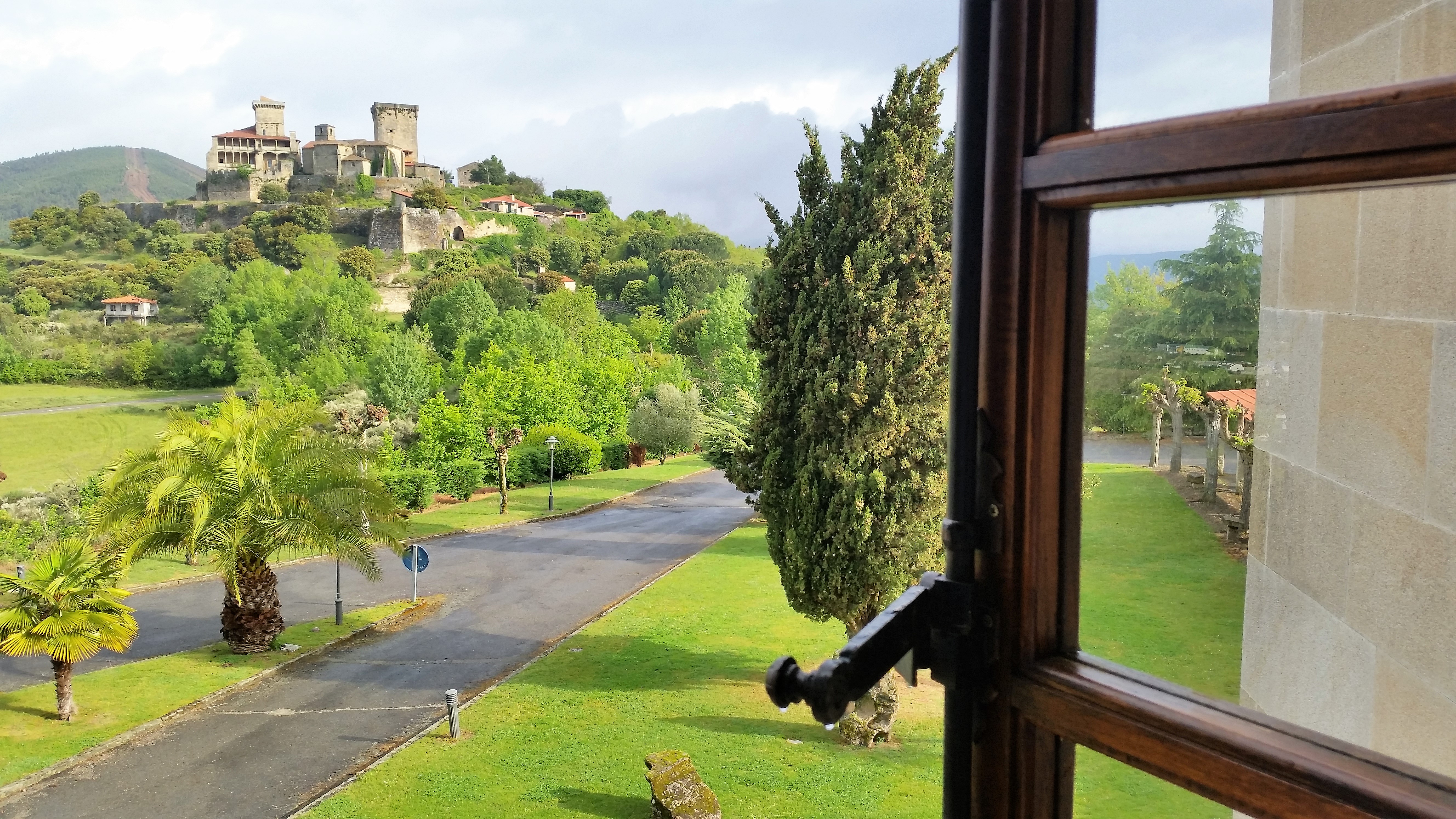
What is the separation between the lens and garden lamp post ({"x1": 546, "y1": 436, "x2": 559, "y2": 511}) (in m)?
22.4

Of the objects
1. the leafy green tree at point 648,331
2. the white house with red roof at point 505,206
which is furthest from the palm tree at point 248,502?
the white house with red roof at point 505,206

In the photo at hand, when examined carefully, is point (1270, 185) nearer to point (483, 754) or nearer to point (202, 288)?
point (483, 754)

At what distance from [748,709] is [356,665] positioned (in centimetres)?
529

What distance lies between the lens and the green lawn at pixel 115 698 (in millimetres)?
9070

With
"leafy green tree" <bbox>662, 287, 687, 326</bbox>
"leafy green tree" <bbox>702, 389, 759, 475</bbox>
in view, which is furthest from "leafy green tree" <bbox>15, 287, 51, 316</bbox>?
"leafy green tree" <bbox>702, 389, 759, 475</bbox>

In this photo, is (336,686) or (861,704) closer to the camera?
(861,704)

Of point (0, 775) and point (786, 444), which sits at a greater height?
point (786, 444)

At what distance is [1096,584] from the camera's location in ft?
3.16

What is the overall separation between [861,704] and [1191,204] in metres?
9.49

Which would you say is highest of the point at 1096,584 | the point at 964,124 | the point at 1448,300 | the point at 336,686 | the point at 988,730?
the point at 964,124

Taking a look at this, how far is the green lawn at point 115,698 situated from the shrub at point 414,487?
29.8ft

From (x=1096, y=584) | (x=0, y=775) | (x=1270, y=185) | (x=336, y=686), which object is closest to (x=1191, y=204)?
(x=1270, y=185)

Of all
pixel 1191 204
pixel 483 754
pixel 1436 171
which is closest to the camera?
pixel 1436 171

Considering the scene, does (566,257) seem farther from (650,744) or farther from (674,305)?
(650,744)
